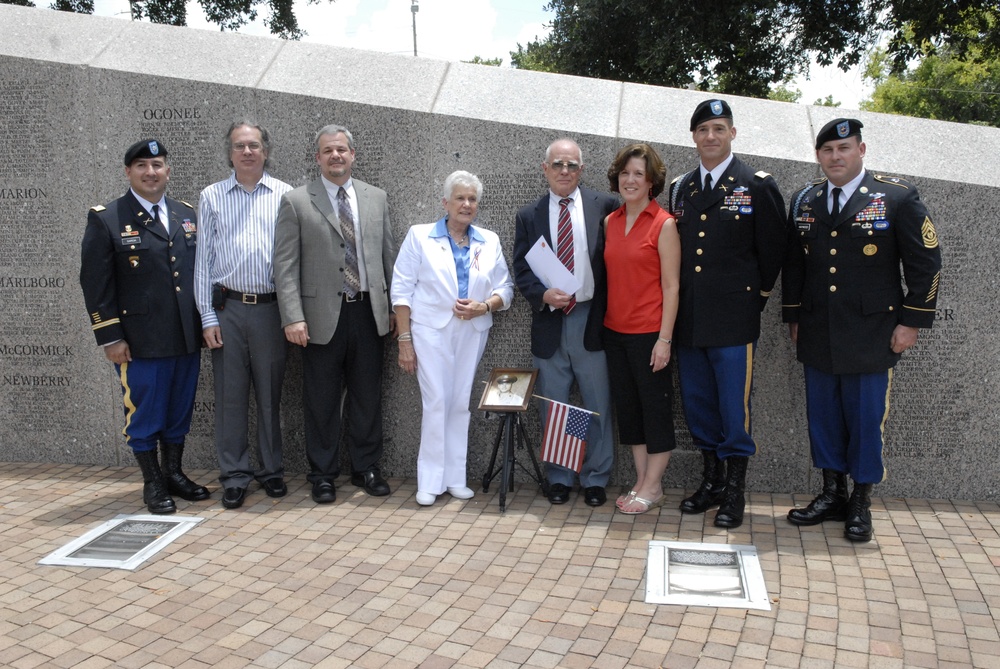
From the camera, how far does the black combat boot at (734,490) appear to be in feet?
14.3

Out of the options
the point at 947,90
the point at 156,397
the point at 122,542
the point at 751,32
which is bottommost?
the point at 122,542

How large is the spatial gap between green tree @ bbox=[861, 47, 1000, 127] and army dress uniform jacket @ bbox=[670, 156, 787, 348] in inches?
965

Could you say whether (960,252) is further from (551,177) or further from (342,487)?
(342,487)

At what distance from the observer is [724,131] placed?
425 centimetres

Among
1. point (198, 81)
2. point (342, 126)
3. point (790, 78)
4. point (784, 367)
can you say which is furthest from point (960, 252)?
point (790, 78)

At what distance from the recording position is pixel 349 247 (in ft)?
15.7

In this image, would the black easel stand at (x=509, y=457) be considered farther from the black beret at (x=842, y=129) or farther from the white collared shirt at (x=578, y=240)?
the black beret at (x=842, y=129)

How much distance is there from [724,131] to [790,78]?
14.1 m

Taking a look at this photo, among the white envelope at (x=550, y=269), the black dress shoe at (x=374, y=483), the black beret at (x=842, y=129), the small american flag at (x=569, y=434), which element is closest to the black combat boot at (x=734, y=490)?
the small american flag at (x=569, y=434)

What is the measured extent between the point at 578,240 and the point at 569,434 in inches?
41.9

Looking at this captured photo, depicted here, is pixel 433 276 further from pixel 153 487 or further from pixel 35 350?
pixel 35 350

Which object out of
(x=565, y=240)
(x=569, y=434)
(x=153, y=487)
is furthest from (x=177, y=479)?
(x=565, y=240)

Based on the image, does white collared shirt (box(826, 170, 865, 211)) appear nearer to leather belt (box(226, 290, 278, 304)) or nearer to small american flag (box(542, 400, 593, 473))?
small american flag (box(542, 400, 593, 473))

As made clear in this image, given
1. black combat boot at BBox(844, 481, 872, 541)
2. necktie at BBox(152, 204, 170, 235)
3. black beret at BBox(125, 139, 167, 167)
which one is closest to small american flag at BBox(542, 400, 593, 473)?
black combat boot at BBox(844, 481, 872, 541)
